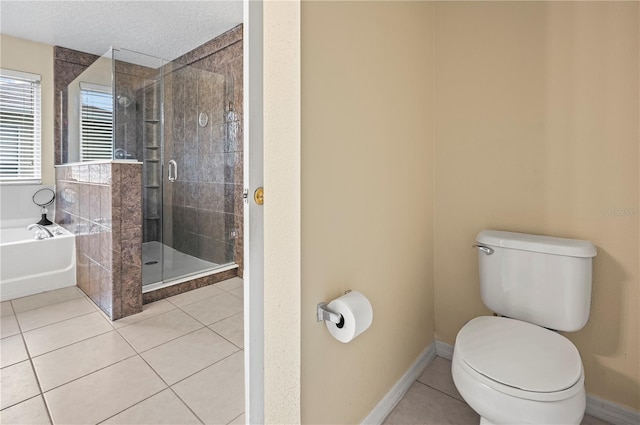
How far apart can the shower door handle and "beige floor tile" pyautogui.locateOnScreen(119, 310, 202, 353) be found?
159 cm

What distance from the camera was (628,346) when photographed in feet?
4.26

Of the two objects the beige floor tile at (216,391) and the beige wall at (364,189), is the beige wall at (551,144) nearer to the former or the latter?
the beige wall at (364,189)

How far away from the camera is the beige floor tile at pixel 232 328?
200cm

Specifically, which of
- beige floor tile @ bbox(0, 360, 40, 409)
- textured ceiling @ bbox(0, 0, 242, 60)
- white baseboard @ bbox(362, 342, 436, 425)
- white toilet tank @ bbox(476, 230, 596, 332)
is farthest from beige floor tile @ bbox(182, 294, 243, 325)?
textured ceiling @ bbox(0, 0, 242, 60)

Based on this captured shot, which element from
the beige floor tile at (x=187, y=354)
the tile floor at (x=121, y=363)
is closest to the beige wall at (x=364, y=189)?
the tile floor at (x=121, y=363)

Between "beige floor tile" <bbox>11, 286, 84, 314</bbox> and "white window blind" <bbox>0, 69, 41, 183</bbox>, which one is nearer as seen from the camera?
"beige floor tile" <bbox>11, 286, 84, 314</bbox>

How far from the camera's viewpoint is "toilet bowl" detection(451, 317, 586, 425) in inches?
36.8

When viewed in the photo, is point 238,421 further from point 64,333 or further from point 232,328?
point 64,333

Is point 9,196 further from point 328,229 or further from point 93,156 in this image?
point 328,229

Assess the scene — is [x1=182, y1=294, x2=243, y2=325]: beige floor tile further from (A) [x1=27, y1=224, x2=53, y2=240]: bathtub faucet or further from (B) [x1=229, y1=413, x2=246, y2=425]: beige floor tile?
(A) [x1=27, y1=224, x2=53, y2=240]: bathtub faucet

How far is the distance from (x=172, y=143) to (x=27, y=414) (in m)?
2.57

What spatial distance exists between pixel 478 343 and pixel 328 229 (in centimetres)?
74

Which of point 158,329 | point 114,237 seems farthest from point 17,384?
point 114,237

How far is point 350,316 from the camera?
958 mm
